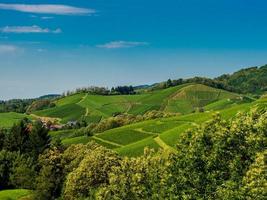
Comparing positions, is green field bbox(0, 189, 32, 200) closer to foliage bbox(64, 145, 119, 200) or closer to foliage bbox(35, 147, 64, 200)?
foliage bbox(35, 147, 64, 200)

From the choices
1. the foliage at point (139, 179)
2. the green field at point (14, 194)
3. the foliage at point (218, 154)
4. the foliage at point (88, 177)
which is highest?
the foliage at point (218, 154)

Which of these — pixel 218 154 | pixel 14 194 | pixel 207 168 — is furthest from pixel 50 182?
pixel 218 154

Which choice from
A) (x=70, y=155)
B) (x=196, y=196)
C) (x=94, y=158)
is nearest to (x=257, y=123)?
(x=196, y=196)

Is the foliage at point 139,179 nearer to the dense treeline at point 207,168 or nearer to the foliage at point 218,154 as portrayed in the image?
the dense treeline at point 207,168

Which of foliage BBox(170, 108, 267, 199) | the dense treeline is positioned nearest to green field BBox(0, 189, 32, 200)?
the dense treeline

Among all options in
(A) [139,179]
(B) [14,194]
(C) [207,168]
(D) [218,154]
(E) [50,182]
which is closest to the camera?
(D) [218,154]

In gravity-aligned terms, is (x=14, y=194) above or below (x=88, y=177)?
below

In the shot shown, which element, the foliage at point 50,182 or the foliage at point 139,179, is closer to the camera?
the foliage at point 139,179

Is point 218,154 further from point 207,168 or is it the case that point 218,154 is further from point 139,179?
point 139,179

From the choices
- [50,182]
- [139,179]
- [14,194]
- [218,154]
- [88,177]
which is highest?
[218,154]

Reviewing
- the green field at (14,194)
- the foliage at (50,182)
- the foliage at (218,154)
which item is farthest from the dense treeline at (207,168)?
the green field at (14,194)

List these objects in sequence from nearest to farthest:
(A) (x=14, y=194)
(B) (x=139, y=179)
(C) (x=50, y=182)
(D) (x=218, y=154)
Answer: (D) (x=218, y=154)
(B) (x=139, y=179)
(C) (x=50, y=182)
(A) (x=14, y=194)
